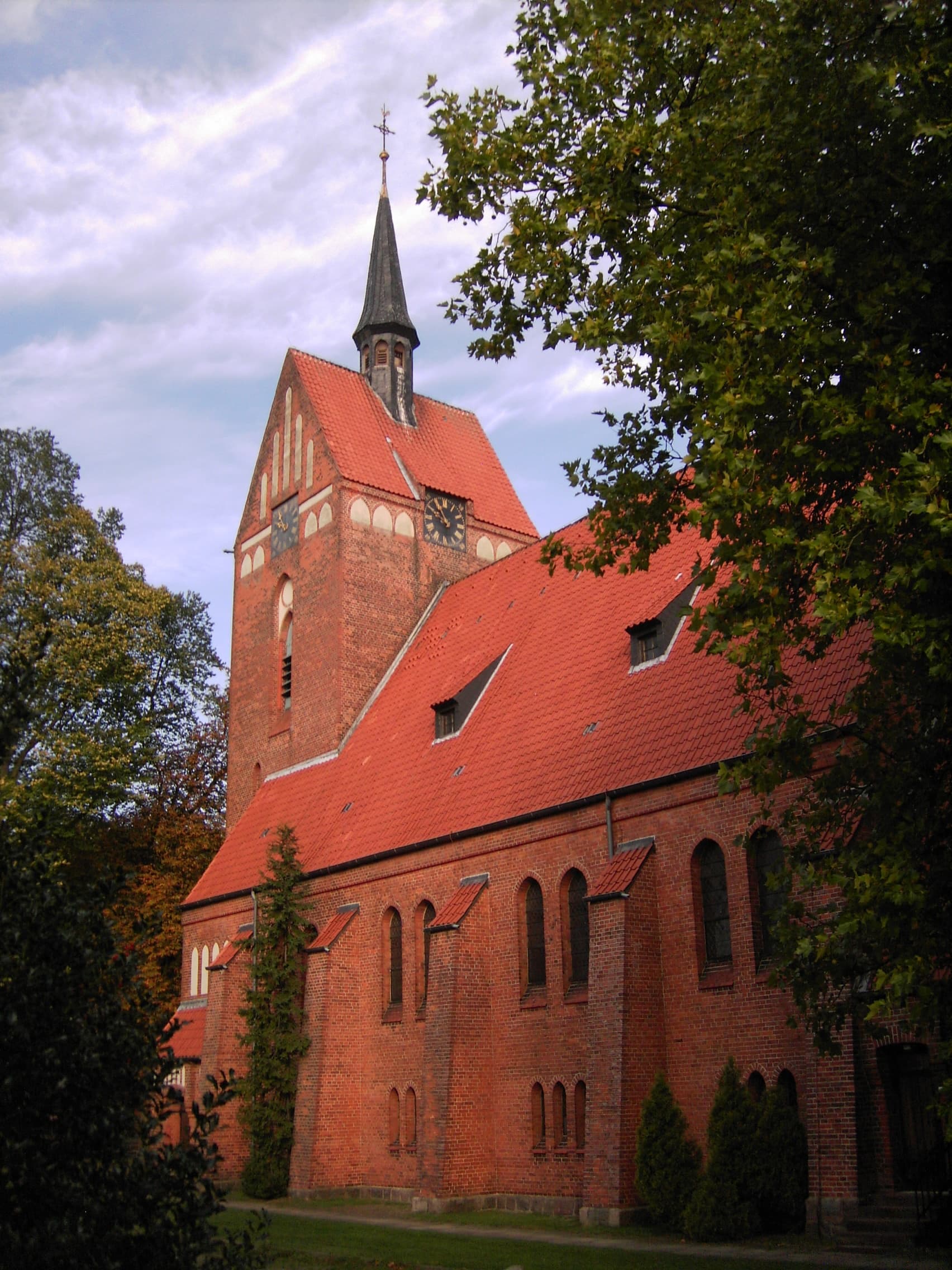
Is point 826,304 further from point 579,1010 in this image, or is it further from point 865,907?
point 579,1010

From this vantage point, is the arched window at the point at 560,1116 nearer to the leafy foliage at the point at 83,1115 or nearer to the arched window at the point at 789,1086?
the arched window at the point at 789,1086

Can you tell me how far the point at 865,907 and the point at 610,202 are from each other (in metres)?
6.34

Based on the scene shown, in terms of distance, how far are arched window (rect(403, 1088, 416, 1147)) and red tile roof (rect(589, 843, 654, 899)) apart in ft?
20.0

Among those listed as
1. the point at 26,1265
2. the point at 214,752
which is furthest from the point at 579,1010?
the point at 214,752

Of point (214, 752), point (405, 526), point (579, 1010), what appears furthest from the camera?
point (214, 752)

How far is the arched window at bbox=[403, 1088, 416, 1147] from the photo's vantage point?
21.7m

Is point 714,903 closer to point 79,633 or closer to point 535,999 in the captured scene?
point 535,999

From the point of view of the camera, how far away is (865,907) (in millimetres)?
9031

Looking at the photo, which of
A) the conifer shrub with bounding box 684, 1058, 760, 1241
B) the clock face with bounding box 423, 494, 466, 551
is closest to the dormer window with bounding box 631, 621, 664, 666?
the conifer shrub with bounding box 684, 1058, 760, 1241

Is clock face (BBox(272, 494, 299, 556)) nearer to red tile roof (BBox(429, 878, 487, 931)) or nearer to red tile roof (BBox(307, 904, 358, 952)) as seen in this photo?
red tile roof (BBox(307, 904, 358, 952))

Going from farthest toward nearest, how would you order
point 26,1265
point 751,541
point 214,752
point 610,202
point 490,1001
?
point 214,752, point 490,1001, point 610,202, point 751,541, point 26,1265

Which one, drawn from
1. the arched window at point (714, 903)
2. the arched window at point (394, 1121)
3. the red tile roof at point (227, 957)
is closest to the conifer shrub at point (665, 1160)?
the arched window at point (714, 903)

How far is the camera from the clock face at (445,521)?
1243 inches

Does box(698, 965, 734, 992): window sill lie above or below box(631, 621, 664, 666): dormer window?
below
